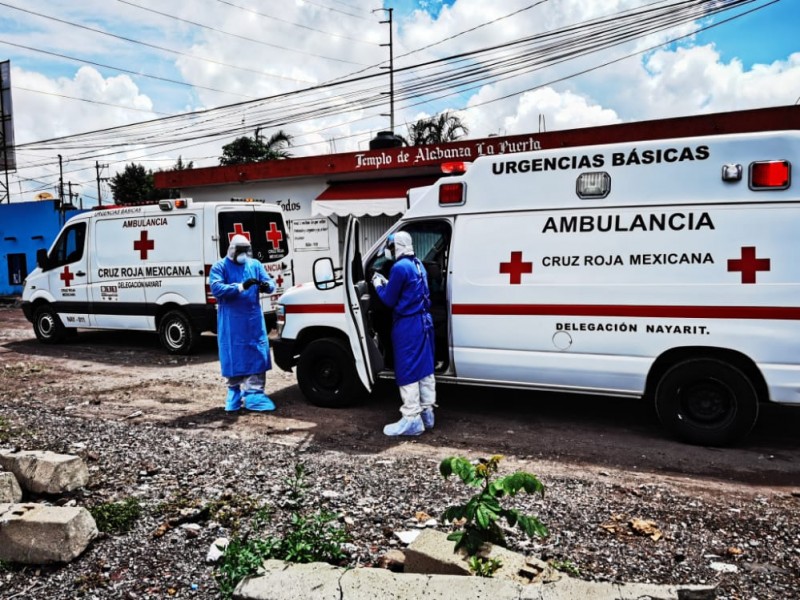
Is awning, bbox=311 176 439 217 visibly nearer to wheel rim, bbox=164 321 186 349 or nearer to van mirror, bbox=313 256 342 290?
wheel rim, bbox=164 321 186 349

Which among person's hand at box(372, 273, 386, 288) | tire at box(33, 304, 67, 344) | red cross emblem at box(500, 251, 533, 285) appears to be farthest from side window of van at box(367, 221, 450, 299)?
tire at box(33, 304, 67, 344)

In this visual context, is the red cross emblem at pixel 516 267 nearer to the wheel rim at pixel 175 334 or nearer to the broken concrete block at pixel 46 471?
the broken concrete block at pixel 46 471

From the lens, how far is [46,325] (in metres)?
11.9

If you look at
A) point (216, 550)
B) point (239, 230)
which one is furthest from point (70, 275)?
point (216, 550)

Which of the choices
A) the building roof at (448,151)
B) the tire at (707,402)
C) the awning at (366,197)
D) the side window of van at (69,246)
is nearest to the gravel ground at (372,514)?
→ the tire at (707,402)

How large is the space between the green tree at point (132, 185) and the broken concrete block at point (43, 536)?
134 feet

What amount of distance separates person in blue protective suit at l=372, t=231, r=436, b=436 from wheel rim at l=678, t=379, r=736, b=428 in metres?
2.24

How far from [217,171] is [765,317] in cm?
1507

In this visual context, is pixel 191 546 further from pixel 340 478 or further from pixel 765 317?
pixel 765 317

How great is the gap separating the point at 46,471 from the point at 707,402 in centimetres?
514

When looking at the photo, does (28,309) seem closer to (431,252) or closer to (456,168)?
(431,252)

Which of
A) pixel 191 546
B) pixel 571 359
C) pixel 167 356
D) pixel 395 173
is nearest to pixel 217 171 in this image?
pixel 395 173

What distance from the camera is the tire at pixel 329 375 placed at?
22.2ft

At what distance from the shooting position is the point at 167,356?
10.4m
